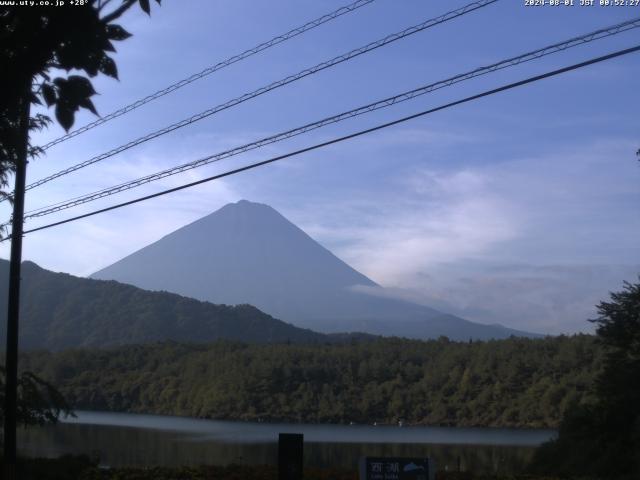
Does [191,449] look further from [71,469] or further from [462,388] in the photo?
[462,388]

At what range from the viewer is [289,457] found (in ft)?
40.1

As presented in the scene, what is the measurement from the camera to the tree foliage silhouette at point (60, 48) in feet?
17.1

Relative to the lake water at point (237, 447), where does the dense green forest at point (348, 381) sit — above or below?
above

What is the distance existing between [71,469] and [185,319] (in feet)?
469

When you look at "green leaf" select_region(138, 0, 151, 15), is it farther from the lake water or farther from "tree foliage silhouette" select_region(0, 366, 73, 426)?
the lake water

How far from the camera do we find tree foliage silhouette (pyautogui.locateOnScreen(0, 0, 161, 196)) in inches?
205

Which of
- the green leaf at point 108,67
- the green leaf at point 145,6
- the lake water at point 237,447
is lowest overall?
the lake water at point 237,447

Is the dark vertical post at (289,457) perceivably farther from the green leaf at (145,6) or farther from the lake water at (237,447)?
the lake water at (237,447)

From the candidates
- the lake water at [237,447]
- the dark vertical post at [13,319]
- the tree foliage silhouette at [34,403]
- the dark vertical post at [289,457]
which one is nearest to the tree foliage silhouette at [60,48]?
the dark vertical post at [289,457]

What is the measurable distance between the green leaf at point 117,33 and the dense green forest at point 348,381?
68074mm

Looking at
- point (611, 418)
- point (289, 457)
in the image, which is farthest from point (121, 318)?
point (289, 457)

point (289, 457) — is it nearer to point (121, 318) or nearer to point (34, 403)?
point (34, 403)

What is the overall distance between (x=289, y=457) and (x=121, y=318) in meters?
152

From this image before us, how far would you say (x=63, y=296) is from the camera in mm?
166250
